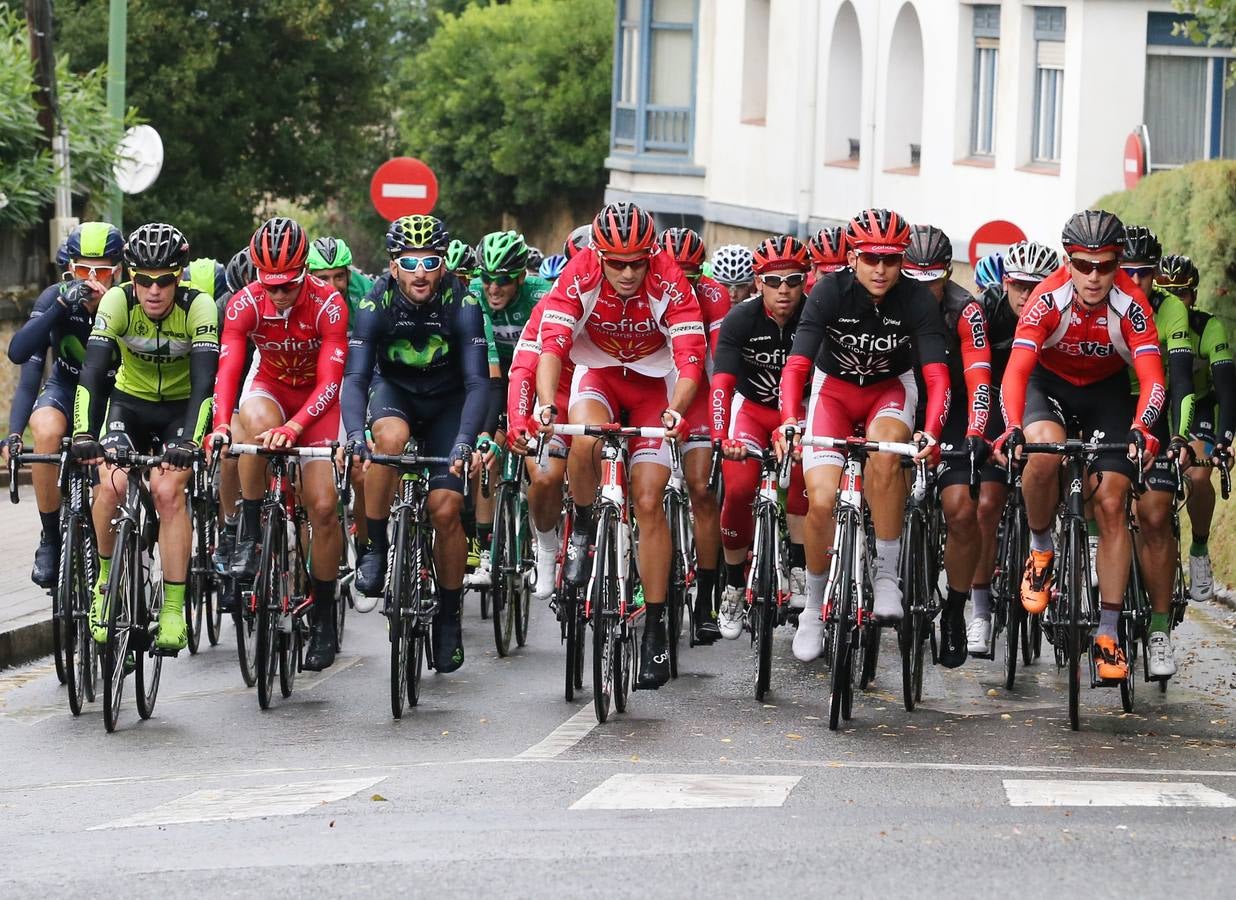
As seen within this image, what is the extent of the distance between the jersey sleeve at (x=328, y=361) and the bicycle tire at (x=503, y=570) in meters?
1.60

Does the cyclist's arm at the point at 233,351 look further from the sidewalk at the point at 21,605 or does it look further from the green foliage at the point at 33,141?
the green foliage at the point at 33,141

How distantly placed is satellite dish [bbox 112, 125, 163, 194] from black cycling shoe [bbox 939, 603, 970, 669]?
14.0 meters

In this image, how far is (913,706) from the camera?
11.0 meters

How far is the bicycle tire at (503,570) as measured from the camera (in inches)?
501

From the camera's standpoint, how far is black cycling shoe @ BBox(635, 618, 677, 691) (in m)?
10.8

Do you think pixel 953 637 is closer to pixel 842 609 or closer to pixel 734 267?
pixel 842 609

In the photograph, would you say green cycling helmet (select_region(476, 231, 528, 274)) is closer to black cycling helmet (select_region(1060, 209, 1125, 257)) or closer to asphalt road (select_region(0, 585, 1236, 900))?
asphalt road (select_region(0, 585, 1236, 900))

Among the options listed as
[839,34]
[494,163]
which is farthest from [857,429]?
[494,163]

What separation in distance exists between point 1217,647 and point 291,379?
5.36 meters

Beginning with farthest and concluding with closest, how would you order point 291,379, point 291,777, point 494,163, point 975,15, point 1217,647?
point 494,163 < point 975,15 < point 1217,647 < point 291,379 < point 291,777

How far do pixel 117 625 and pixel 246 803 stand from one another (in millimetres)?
2328

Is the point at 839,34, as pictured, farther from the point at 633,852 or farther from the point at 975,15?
the point at 633,852

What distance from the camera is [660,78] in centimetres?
4438

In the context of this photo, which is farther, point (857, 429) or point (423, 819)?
point (857, 429)
